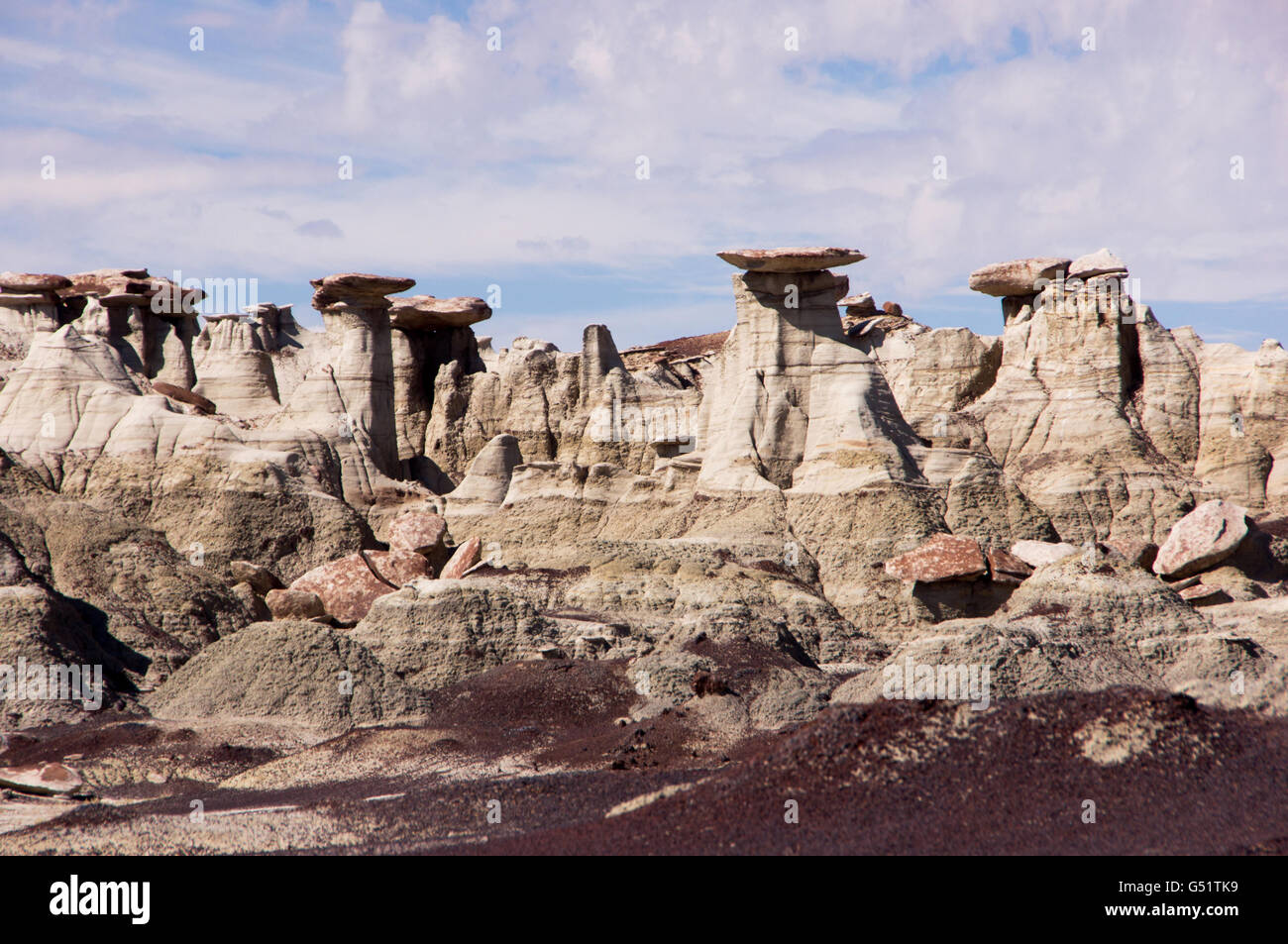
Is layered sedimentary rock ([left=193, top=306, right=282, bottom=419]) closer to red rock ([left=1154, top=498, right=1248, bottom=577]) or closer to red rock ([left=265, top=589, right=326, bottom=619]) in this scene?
red rock ([left=265, top=589, right=326, bottom=619])

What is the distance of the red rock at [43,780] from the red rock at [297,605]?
27.7ft

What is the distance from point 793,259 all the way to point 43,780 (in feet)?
61.2

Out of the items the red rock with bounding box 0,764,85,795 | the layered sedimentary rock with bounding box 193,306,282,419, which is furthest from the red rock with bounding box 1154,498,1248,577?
the layered sedimentary rock with bounding box 193,306,282,419

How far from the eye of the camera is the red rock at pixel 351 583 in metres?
23.7

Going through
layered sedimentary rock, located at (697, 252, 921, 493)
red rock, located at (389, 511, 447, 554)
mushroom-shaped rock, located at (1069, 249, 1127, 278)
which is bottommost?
red rock, located at (389, 511, 447, 554)

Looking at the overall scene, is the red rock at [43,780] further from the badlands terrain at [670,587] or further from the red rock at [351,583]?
the red rock at [351,583]

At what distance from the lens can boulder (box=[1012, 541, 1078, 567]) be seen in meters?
25.1

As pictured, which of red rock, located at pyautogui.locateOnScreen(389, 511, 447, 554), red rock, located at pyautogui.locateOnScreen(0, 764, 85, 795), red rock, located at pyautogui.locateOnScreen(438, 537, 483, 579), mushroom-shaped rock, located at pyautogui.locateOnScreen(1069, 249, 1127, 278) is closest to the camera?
red rock, located at pyautogui.locateOnScreen(0, 764, 85, 795)

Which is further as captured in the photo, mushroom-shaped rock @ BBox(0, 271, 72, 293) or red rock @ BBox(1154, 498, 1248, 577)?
mushroom-shaped rock @ BBox(0, 271, 72, 293)

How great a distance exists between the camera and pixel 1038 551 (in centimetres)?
2542

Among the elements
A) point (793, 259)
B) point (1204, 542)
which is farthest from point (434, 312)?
point (1204, 542)

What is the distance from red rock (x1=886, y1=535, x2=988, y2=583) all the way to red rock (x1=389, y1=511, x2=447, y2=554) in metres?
8.53

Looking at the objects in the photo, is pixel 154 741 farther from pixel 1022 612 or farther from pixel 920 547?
pixel 920 547

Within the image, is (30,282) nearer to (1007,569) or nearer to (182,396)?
(182,396)
